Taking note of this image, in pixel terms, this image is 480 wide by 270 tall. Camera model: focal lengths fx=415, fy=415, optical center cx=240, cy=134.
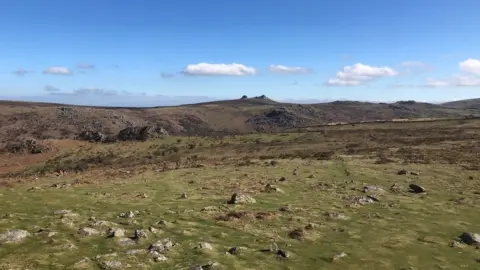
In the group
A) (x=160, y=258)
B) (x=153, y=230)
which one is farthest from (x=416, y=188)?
(x=160, y=258)

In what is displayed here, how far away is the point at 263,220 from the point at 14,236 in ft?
37.9

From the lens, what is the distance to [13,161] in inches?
2584

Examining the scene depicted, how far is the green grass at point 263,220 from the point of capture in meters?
15.9

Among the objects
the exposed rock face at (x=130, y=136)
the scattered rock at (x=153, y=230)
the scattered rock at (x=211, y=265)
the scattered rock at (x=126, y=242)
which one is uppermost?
the scattered rock at (x=211, y=265)

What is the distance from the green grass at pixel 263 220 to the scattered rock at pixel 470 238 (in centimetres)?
56

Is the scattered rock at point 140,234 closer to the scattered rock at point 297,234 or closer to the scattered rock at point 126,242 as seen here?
the scattered rock at point 126,242

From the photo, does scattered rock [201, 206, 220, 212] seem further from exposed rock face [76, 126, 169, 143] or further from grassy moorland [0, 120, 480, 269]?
exposed rock face [76, 126, 169, 143]

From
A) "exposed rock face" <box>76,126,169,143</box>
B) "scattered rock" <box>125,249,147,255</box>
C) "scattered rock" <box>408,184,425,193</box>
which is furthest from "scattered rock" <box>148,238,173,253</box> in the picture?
"exposed rock face" <box>76,126,169,143</box>

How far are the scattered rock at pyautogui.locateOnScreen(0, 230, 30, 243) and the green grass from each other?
419 millimetres

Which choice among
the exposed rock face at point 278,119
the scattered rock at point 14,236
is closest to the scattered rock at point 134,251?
the scattered rock at point 14,236

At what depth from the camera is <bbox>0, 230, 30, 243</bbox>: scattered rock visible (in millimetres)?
16639

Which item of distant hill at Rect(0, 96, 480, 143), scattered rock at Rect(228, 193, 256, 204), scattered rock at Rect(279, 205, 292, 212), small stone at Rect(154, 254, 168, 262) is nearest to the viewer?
small stone at Rect(154, 254, 168, 262)

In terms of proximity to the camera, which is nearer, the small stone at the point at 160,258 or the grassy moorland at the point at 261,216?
the small stone at the point at 160,258

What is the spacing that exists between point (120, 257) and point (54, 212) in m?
9.11
